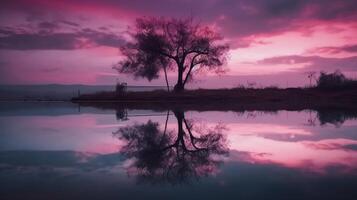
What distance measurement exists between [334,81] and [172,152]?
4784 cm

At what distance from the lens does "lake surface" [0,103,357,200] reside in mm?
6113

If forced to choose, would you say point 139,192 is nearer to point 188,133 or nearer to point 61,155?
point 61,155

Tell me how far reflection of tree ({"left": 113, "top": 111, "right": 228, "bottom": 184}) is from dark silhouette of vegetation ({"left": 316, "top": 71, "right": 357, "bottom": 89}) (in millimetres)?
38794

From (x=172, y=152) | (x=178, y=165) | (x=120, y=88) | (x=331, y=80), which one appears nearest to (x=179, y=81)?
(x=120, y=88)

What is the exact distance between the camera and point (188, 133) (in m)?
14.4

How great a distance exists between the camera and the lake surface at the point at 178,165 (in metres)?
6.11

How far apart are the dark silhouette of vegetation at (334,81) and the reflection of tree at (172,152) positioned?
1527 inches

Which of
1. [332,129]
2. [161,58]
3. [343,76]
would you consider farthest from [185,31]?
[332,129]

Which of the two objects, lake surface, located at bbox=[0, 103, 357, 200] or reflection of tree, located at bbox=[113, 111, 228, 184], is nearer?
lake surface, located at bbox=[0, 103, 357, 200]

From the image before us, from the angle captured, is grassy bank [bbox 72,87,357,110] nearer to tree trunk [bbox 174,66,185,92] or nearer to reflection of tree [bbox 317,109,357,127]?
tree trunk [bbox 174,66,185,92]

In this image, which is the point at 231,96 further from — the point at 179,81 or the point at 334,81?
the point at 334,81

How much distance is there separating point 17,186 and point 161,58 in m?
44.0

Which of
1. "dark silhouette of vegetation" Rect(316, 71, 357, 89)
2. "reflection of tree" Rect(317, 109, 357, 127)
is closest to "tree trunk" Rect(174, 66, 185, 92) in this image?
"dark silhouette of vegetation" Rect(316, 71, 357, 89)

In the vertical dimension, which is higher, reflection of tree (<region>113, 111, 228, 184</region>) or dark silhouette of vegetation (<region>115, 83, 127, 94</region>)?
dark silhouette of vegetation (<region>115, 83, 127, 94</region>)
